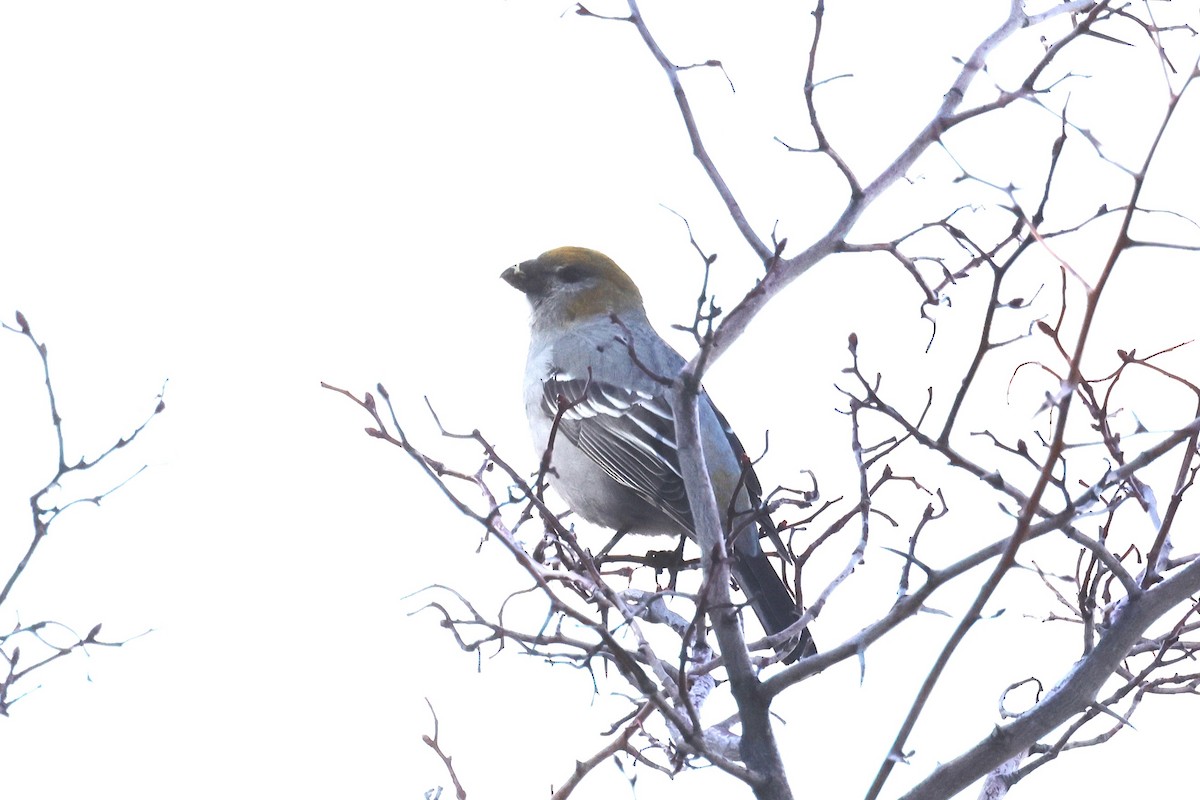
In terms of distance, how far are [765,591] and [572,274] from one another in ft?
11.4

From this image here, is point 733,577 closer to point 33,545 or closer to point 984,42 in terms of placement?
point 984,42

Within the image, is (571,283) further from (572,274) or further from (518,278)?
(518,278)

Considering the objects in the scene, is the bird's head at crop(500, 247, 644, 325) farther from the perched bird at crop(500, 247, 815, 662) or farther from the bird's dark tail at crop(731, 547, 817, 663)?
the bird's dark tail at crop(731, 547, 817, 663)

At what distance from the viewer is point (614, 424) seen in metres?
6.84

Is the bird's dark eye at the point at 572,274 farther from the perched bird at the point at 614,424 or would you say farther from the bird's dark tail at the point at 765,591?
the bird's dark tail at the point at 765,591

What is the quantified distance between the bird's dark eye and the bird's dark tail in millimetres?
3215

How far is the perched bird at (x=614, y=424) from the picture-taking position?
6.18 m

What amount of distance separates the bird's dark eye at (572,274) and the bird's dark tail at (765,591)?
3215 mm

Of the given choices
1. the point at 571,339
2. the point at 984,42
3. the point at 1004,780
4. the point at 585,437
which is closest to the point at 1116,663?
the point at 1004,780

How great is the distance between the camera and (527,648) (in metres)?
3.59

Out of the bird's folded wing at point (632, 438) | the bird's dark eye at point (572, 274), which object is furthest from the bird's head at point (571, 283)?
the bird's folded wing at point (632, 438)

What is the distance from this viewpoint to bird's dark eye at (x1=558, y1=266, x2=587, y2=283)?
830 cm

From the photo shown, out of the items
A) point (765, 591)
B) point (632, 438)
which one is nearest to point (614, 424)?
point (632, 438)

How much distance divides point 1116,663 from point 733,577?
7.61ft
